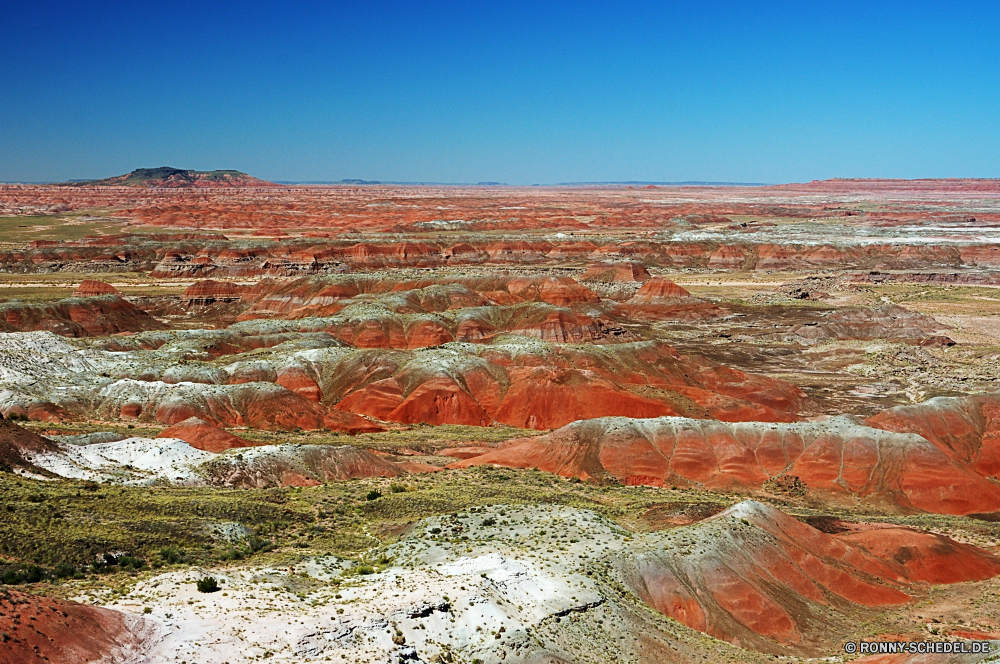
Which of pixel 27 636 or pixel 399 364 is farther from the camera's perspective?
pixel 399 364

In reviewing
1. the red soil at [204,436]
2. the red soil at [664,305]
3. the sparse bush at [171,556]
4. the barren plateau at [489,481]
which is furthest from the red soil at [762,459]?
the red soil at [664,305]

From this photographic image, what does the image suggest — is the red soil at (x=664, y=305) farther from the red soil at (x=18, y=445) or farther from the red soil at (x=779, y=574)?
the red soil at (x=18, y=445)

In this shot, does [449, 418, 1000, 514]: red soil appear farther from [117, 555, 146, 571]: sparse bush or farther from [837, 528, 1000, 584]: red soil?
[117, 555, 146, 571]: sparse bush

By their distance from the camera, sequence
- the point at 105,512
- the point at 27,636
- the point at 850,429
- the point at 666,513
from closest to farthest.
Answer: the point at 27,636, the point at 105,512, the point at 666,513, the point at 850,429

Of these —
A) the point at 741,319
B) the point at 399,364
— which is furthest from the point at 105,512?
the point at 741,319

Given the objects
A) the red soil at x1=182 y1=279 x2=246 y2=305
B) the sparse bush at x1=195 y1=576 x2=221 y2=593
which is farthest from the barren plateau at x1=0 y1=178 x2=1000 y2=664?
the red soil at x1=182 y1=279 x2=246 y2=305

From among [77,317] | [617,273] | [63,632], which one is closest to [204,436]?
[63,632]

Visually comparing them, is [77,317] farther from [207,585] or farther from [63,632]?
[63,632]

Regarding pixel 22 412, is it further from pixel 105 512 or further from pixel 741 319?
pixel 741 319
